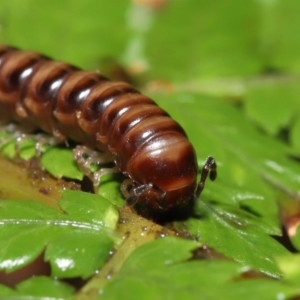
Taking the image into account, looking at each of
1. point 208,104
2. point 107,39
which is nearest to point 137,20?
point 107,39

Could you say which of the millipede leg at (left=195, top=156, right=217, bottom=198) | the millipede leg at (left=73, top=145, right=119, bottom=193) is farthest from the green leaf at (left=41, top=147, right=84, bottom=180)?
the millipede leg at (left=195, top=156, right=217, bottom=198)

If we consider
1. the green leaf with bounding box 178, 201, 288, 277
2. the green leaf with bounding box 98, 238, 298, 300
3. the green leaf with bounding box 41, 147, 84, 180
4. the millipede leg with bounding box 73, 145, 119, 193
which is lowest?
the green leaf with bounding box 178, 201, 288, 277

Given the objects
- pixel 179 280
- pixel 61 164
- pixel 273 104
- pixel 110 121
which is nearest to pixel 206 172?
pixel 110 121

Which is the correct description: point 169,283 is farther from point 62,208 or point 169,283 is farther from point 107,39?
point 107,39

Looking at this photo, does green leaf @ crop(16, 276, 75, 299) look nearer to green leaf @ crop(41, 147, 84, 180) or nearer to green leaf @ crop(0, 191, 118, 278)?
green leaf @ crop(0, 191, 118, 278)

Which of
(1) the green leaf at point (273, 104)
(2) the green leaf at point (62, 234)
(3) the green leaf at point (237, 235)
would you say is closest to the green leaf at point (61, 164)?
(2) the green leaf at point (62, 234)

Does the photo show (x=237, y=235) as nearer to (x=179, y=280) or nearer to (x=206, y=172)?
(x=206, y=172)

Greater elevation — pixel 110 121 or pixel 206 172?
pixel 110 121
